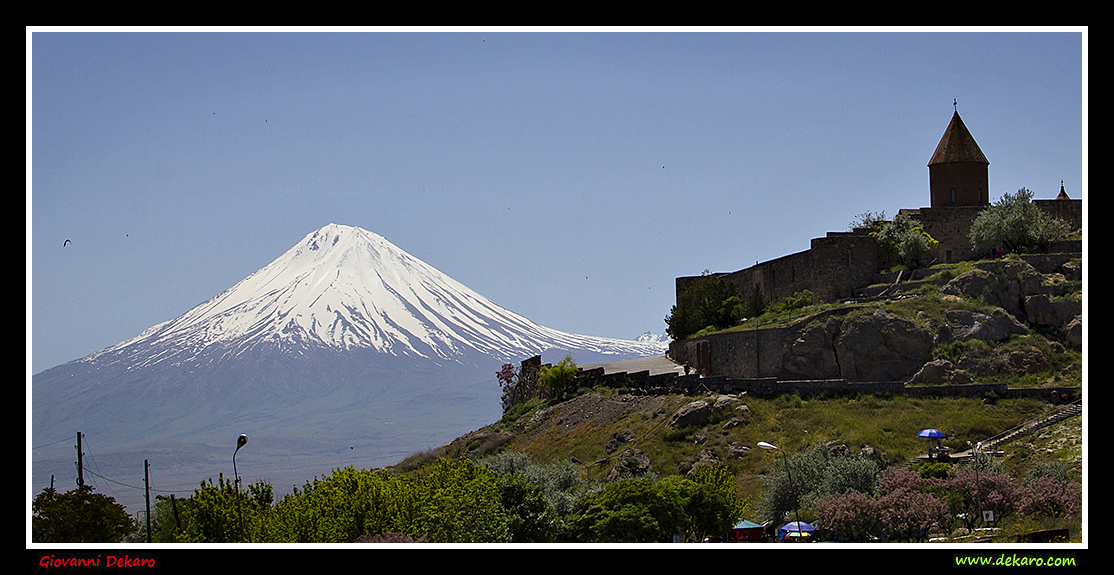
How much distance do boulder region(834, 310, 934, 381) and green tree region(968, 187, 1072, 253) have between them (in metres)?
9.57

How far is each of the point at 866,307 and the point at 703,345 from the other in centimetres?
749

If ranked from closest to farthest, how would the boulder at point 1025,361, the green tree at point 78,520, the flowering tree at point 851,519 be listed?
1. the flowering tree at point 851,519
2. the green tree at point 78,520
3. the boulder at point 1025,361

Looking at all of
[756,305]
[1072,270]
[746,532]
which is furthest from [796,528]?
[756,305]

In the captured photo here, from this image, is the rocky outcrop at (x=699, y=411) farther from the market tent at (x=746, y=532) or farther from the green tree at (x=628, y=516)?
the green tree at (x=628, y=516)

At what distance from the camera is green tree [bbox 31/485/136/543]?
3493cm

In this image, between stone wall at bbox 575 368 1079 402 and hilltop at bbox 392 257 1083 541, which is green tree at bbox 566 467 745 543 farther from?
stone wall at bbox 575 368 1079 402

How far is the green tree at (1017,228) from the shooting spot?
4900 centimetres

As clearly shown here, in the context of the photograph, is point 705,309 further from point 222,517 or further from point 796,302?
point 222,517

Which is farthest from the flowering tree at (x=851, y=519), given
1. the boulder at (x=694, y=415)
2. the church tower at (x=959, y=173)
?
the church tower at (x=959, y=173)

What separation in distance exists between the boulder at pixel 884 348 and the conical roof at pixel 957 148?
1539 cm

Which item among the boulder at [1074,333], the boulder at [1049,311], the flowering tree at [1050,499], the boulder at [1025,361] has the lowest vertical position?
the flowering tree at [1050,499]

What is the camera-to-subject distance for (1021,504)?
91.2ft
